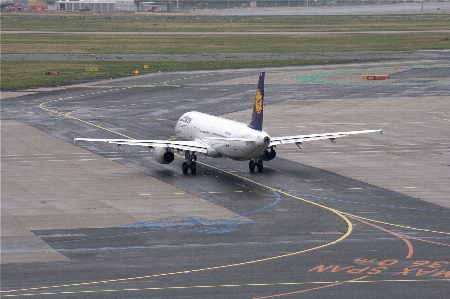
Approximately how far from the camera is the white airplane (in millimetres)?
66125

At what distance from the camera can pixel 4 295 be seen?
1545 inches

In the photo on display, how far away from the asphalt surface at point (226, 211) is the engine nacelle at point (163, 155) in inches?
47.8

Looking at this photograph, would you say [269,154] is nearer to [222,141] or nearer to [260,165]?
[260,165]

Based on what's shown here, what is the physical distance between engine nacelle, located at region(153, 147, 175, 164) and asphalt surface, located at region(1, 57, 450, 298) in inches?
47.8

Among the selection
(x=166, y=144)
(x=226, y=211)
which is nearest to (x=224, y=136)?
(x=166, y=144)

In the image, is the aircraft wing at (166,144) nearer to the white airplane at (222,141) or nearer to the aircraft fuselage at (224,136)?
the white airplane at (222,141)

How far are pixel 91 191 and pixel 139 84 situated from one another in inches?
2859

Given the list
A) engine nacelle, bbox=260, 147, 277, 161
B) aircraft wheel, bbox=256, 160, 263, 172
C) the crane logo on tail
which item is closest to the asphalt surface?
aircraft wheel, bbox=256, 160, 263, 172

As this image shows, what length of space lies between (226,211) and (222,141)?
38.7 feet

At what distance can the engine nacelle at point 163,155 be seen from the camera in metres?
70.5

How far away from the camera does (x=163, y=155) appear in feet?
231

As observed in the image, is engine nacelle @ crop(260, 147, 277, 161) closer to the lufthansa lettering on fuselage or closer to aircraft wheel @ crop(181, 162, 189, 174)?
aircraft wheel @ crop(181, 162, 189, 174)

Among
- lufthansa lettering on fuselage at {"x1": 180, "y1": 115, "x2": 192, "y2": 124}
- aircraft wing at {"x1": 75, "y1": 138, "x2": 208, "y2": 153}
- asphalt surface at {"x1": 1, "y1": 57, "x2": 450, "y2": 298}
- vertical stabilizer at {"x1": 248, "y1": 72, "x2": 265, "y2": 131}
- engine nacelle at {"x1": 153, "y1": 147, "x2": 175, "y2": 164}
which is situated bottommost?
asphalt surface at {"x1": 1, "y1": 57, "x2": 450, "y2": 298}

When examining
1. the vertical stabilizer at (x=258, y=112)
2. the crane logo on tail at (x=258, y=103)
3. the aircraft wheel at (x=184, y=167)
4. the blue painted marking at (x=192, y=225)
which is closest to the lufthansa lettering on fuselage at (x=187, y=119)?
the aircraft wheel at (x=184, y=167)
